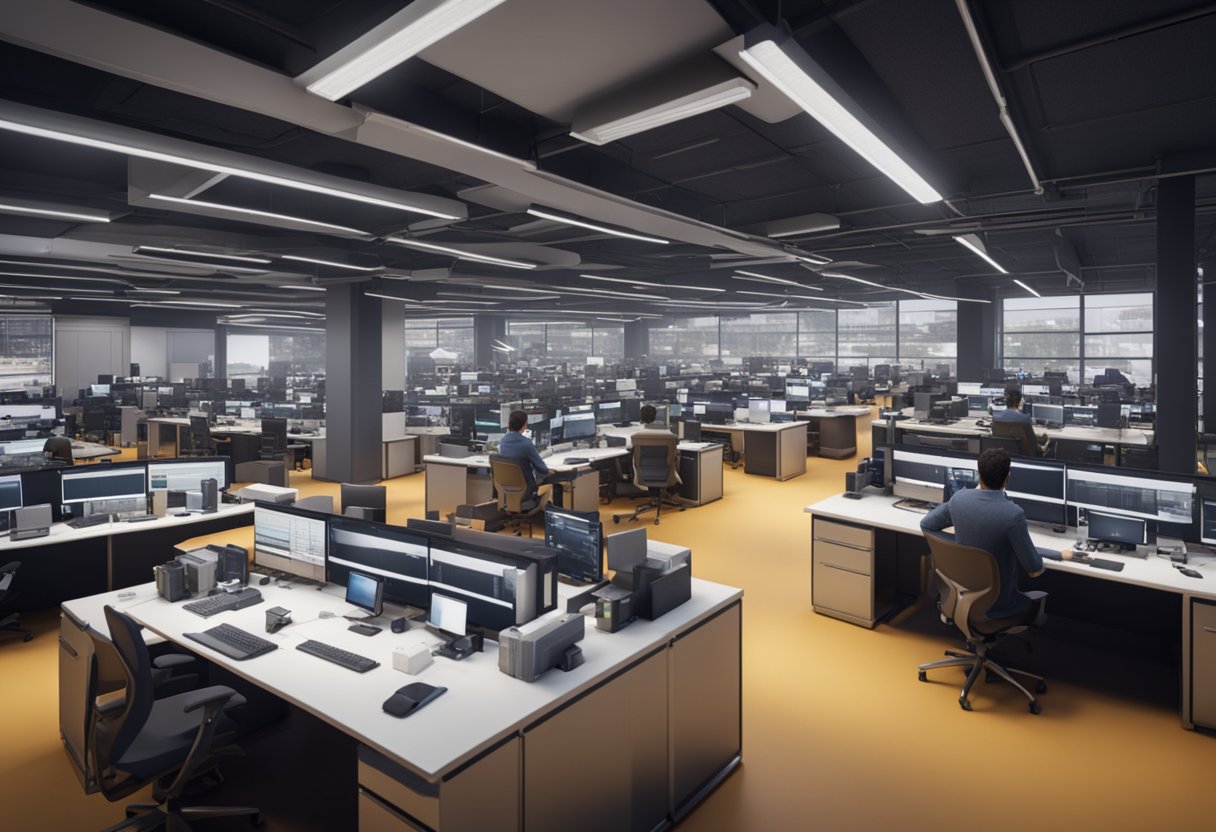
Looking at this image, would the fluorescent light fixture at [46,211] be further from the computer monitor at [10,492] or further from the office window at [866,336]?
the office window at [866,336]

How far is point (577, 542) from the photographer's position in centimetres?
334

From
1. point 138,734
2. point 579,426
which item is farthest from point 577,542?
point 579,426

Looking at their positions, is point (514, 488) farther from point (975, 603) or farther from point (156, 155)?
point (975, 603)

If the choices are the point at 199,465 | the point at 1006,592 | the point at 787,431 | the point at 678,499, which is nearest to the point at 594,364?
the point at 787,431

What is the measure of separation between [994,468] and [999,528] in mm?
352

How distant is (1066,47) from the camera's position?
3752 mm

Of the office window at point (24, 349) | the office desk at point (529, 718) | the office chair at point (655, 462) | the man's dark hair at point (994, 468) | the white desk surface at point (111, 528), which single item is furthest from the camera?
the office window at point (24, 349)

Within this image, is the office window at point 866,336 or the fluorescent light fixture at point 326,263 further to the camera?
the office window at point 866,336

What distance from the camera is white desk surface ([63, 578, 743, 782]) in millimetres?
2066

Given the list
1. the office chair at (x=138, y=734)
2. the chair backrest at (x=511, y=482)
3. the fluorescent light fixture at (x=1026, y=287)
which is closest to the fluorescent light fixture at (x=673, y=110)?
the office chair at (x=138, y=734)

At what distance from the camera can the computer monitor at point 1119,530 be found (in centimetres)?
385

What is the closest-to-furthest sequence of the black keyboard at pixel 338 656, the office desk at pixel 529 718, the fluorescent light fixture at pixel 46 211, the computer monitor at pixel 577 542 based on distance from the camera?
the office desk at pixel 529 718 < the black keyboard at pixel 338 656 < the computer monitor at pixel 577 542 < the fluorescent light fixture at pixel 46 211

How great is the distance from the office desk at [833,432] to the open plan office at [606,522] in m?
3.95

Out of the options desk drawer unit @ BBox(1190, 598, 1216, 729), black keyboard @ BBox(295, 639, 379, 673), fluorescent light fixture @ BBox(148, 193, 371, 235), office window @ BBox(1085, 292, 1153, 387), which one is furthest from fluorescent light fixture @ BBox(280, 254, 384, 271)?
office window @ BBox(1085, 292, 1153, 387)
